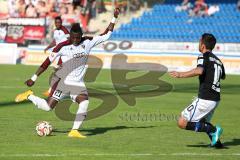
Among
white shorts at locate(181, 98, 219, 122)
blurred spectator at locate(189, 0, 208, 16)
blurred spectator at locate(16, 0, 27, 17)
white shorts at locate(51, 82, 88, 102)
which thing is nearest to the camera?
white shorts at locate(181, 98, 219, 122)

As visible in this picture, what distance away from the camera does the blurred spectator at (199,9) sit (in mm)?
43125

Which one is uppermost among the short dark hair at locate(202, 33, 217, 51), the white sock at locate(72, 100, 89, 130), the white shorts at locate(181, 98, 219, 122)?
the short dark hair at locate(202, 33, 217, 51)

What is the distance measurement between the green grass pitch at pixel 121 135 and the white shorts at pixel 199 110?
1.80 ft

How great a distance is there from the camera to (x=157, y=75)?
32750 mm

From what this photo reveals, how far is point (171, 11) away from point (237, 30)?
5.89 metres

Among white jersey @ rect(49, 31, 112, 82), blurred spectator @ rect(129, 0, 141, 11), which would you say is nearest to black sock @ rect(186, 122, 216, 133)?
white jersey @ rect(49, 31, 112, 82)

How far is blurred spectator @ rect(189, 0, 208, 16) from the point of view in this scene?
43.1 m

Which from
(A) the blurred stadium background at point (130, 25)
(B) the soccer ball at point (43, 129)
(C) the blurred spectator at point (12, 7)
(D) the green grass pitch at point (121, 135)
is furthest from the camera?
(C) the blurred spectator at point (12, 7)

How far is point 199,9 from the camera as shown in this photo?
4325cm

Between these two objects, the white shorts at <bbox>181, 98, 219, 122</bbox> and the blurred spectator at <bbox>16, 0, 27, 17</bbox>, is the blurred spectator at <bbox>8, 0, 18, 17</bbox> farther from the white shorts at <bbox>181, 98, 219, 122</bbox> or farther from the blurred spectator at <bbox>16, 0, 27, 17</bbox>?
the white shorts at <bbox>181, 98, 219, 122</bbox>

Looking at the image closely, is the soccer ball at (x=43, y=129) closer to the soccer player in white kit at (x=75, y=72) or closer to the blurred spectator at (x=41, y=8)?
the soccer player in white kit at (x=75, y=72)

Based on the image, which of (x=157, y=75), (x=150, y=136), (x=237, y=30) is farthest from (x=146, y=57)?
(x=150, y=136)

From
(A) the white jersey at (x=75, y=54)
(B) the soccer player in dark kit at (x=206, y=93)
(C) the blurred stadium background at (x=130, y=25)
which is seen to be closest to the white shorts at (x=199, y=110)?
(B) the soccer player in dark kit at (x=206, y=93)

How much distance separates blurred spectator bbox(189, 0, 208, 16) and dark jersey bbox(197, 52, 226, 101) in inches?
1260
